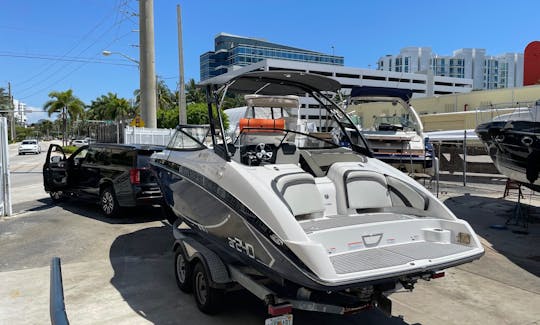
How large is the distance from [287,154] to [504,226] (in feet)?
19.0

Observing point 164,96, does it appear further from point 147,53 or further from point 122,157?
point 122,157

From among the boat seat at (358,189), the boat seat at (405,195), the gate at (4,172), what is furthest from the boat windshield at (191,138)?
the gate at (4,172)

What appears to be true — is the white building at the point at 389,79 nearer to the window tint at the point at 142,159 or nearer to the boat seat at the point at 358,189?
the window tint at the point at 142,159

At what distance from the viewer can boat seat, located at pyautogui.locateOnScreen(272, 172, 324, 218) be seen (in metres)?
4.16

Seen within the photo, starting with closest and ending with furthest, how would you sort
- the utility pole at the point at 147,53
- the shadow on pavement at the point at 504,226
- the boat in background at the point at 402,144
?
the shadow on pavement at the point at 504,226 → the boat in background at the point at 402,144 → the utility pole at the point at 147,53

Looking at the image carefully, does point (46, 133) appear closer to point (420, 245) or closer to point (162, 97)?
point (162, 97)

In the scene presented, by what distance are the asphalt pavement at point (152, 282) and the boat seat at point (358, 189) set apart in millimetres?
1149

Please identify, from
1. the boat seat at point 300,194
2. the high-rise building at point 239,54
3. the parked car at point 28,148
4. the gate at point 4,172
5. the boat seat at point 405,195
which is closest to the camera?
the boat seat at point 300,194

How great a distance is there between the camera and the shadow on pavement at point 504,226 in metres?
6.57

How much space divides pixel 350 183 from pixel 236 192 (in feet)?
4.45

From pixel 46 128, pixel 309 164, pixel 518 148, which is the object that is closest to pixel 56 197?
pixel 309 164

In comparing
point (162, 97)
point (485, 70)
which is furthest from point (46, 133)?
point (485, 70)

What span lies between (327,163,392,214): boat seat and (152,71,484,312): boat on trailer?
11 millimetres

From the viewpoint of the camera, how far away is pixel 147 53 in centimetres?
2148
